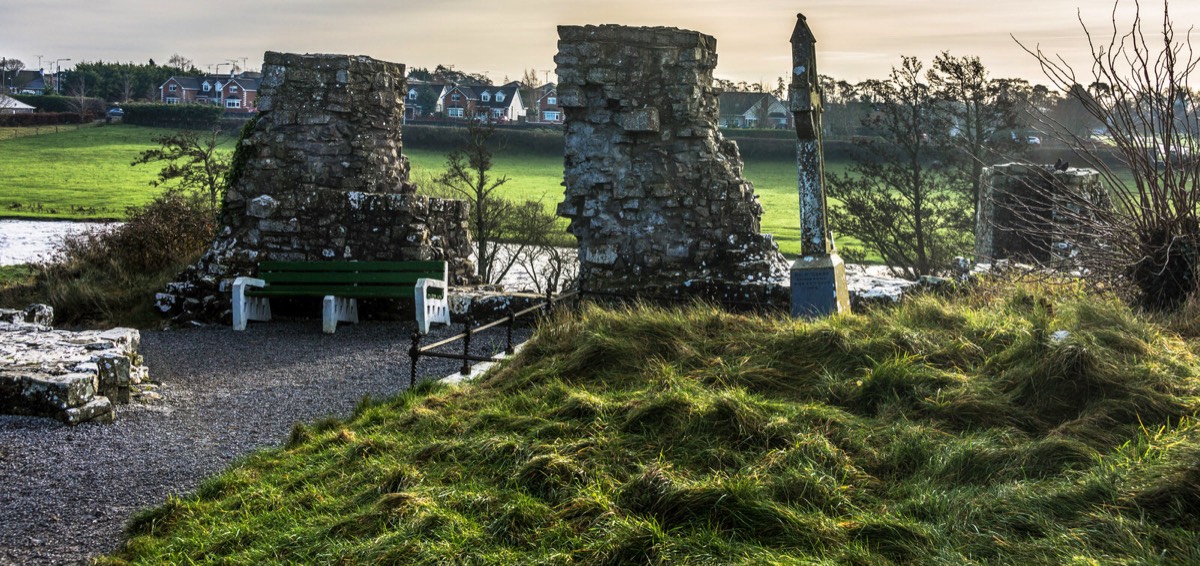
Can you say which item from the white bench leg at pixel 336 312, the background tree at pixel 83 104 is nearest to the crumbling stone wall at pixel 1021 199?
the white bench leg at pixel 336 312

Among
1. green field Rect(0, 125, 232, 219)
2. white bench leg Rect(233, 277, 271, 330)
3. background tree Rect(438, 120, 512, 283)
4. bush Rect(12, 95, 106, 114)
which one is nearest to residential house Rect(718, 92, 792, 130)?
background tree Rect(438, 120, 512, 283)

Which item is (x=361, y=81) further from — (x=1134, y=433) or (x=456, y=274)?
(x=1134, y=433)

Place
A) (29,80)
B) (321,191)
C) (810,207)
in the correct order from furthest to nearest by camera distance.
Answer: (29,80) < (321,191) < (810,207)

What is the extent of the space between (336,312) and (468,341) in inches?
169

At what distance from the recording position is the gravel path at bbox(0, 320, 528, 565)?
6.30 meters

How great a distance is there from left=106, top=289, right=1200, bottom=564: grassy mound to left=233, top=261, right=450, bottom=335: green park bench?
183 inches

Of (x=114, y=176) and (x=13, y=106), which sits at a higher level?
(x=13, y=106)

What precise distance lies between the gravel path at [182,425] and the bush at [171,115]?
162 feet

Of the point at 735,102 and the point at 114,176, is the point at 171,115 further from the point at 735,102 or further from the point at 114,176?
the point at 735,102

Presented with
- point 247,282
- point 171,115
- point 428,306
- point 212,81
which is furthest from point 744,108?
point 212,81

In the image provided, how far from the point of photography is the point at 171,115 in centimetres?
5962

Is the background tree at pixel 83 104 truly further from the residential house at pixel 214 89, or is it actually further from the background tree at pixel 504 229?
the background tree at pixel 504 229

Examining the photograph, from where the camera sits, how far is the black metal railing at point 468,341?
826 cm

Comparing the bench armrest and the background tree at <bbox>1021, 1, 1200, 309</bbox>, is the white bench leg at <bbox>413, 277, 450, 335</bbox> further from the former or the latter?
the background tree at <bbox>1021, 1, 1200, 309</bbox>
